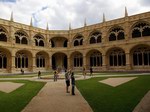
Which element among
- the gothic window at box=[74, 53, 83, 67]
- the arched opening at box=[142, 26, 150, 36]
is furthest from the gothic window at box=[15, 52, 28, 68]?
the arched opening at box=[142, 26, 150, 36]

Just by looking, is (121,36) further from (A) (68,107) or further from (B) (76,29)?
(A) (68,107)

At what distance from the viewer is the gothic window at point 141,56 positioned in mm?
34188

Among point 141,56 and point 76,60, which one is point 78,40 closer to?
point 76,60

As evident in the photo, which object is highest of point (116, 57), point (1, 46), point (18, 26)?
point (18, 26)

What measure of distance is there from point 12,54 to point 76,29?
56.0ft

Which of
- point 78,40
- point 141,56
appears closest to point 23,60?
point 78,40

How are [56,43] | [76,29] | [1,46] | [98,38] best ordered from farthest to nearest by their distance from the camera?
1. [56,43]
2. [76,29]
3. [98,38]
4. [1,46]

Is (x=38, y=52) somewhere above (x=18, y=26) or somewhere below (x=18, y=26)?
below

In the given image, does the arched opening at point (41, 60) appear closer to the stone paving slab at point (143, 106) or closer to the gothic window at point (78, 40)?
the gothic window at point (78, 40)

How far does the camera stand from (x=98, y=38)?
4153cm

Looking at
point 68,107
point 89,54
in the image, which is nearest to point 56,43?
point 89,54

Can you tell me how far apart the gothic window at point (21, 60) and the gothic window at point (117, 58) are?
64.5 ft

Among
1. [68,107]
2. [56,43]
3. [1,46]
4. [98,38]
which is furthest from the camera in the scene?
[56,43]

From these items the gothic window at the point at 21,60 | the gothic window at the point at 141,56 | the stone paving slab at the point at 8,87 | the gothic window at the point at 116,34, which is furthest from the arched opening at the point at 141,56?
the stone paving slab at the point at 8,87
